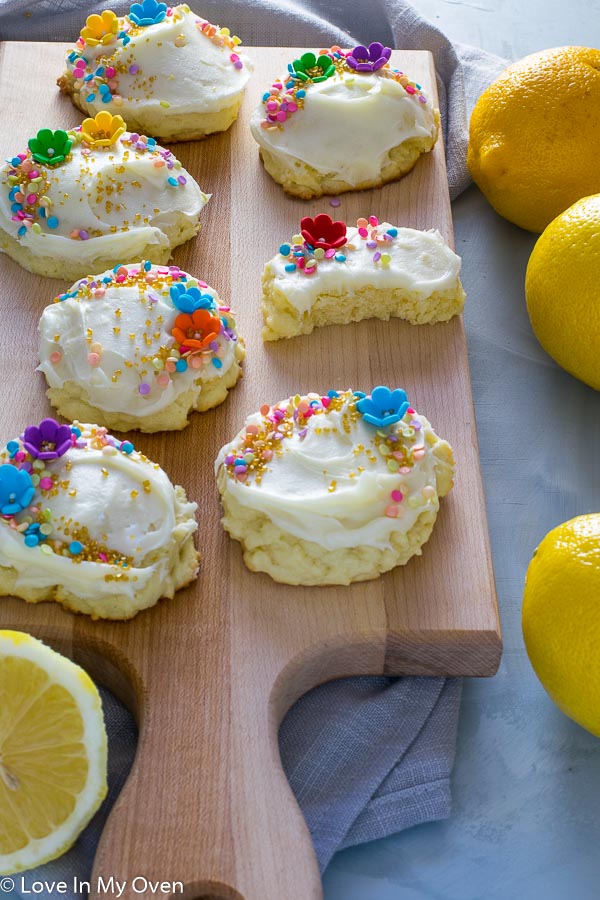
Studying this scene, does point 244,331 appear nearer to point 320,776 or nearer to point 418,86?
point 418,86

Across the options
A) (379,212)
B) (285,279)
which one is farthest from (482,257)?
(285,279)

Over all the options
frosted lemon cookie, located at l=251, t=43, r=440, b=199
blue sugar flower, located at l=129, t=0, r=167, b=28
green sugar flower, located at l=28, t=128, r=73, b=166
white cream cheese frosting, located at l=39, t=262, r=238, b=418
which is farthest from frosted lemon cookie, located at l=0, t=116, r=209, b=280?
blue sugar flower, located at l=129, t=0, r=167, b=28

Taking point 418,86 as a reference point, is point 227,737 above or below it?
below

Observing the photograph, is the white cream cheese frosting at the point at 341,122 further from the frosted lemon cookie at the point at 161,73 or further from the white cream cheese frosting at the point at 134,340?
the white cream cheese frosting at the point at 134,340

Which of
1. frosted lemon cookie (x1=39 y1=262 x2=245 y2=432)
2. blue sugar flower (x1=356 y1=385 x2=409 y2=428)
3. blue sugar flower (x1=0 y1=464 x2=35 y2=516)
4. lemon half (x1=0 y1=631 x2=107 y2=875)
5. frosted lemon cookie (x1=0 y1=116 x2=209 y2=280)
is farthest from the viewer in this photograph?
frosted lemon cookie (x1=0 y1=116 x2=209 y2=280)

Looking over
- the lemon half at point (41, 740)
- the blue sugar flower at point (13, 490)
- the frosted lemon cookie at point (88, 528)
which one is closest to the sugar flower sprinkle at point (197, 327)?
the frosted lemon cookie at point (88, 528)

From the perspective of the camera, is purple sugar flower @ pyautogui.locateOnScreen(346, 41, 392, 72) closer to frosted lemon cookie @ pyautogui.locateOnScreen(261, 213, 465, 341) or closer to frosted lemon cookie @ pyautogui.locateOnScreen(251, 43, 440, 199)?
frosted lemon cookie @ pyautogui.locateOnScreen(251, 43, 440, 199)

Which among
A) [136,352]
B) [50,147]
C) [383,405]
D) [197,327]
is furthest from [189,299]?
[50,147]
